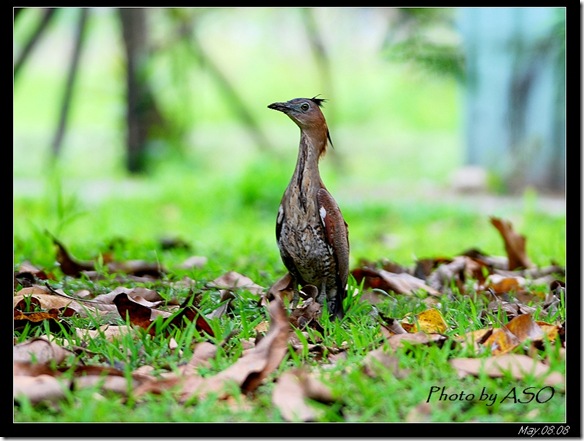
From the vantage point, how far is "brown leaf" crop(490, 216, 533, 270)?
5.27 m

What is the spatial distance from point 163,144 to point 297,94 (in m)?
2.56

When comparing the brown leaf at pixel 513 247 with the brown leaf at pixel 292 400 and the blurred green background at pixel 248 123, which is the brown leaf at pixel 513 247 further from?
the brown leaf at pixel 292 400

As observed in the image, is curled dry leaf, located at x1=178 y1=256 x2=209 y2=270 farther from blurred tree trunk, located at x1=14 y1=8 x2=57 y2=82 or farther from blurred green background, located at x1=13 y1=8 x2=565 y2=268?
blurred tree trunk, located at x1=14 y1=8 x2=57 y2=82

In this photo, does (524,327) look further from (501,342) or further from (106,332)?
(106,332)

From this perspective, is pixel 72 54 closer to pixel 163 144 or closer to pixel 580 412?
pixel 163 144

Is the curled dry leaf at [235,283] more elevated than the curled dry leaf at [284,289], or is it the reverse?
the curled dry leaf at [284,289]

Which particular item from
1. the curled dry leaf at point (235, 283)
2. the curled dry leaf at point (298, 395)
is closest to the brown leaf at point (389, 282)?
the curled dry leaf at point (235, 283)

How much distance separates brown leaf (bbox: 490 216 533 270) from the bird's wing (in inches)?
63.6

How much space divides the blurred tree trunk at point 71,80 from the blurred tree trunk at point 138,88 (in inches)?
23.6

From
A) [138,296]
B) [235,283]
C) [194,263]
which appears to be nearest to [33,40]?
[194,263]

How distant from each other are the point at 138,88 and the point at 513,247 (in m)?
7.22

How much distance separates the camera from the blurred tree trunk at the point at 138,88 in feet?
37.6

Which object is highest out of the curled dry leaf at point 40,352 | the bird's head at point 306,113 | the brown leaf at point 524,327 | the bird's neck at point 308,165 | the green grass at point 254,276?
the bird's head at point 306,113

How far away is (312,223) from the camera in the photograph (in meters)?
3.91
